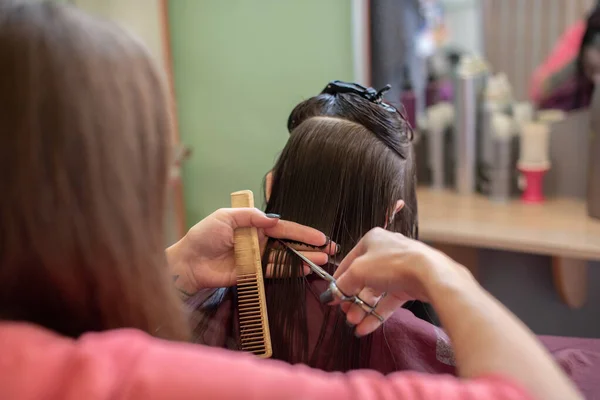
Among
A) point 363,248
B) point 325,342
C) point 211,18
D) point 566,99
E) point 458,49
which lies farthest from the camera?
point 211,18

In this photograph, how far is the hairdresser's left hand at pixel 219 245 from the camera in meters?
0.81

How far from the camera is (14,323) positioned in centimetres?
43

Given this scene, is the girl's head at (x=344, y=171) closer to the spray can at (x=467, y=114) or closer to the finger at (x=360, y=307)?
the finger at (x=360, y=307)

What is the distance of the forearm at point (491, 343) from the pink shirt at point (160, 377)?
2 centimetres

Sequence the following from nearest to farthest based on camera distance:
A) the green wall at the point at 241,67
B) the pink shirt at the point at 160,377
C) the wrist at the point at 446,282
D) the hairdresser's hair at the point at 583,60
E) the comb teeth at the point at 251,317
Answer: the pink shirt at the point at 160,377 < the wrist at the point at 446,282 < the comb teeth at the point at 251,317 < the hairdresser's hair at the point at 583,60 < the green wall at the point at 241,67

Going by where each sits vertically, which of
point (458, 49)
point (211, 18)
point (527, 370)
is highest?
point (211, 18)

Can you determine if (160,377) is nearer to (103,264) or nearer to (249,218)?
(103,264)

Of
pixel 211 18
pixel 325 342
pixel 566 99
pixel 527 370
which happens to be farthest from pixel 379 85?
pixel 527 370

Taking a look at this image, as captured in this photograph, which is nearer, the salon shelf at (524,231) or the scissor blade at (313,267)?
the scissor blade at (313,267)

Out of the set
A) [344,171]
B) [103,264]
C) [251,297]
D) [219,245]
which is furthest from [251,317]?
[103,264]

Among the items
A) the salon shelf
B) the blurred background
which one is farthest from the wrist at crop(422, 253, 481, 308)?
the salon shelf

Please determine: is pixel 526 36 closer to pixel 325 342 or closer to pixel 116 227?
pixel 325 342

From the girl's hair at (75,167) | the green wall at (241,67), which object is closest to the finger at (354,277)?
the girl's hair at (75,167)

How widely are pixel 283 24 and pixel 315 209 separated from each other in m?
1.06
